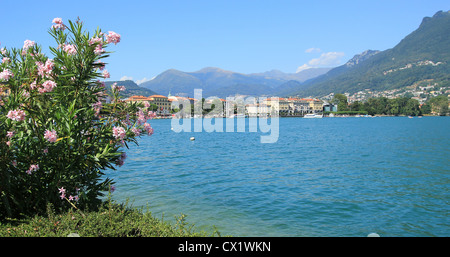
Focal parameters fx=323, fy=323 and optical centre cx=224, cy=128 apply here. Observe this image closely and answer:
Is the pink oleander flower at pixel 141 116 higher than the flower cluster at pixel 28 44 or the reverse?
the reverse

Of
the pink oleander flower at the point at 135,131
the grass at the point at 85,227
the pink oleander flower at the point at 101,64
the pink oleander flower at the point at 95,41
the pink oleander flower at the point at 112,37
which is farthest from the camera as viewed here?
the pink oleander flower at the point at 135,131

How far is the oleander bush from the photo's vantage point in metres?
6.81

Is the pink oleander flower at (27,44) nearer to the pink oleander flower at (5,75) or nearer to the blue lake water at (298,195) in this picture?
the pink oleander flower at (5,75)

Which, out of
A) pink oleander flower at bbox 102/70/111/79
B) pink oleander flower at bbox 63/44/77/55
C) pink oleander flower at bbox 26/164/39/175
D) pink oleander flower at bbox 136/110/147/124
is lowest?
pink oleander flower at bbox 26/164/39/175

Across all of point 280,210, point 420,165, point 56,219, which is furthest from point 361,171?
point 56,219

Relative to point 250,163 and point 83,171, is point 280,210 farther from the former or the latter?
point 250,163

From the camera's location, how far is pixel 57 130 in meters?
6.97

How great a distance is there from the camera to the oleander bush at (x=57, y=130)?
6.81 metres

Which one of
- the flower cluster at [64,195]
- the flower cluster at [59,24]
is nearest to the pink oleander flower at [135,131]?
the flower cluster at [64,195]

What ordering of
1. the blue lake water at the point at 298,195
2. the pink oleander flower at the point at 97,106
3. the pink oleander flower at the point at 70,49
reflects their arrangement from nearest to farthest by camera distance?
the pink oleander flower at the point at 70,49
the pink oleander flower at the point at 97,106
the blue lake water at the point at 298,195

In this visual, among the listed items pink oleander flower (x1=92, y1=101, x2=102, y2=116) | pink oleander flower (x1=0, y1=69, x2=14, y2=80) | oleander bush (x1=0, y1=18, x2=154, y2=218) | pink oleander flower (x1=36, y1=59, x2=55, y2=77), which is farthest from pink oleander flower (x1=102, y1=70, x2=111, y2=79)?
pink oleander flower (x1=0, y1=69, x2=14, y2=80)

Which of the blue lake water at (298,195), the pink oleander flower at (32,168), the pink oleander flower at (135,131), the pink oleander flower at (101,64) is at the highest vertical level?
the pink oleander flower at (101,64)

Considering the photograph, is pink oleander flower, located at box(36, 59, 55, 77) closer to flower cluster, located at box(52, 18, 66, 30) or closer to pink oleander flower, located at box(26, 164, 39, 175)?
flower cluster, located at box(52, 18, 66, 30)
